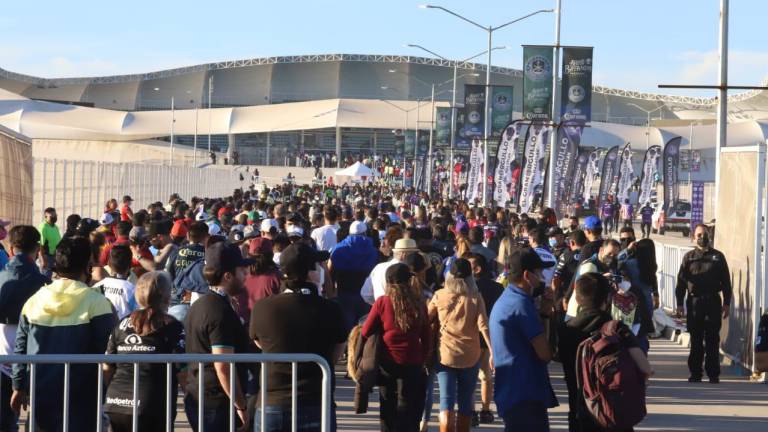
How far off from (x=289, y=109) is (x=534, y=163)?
349 feet

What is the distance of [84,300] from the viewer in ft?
23.6

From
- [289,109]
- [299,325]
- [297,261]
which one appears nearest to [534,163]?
[297,261]

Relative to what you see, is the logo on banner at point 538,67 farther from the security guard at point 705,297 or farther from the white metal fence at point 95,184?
the security guard at point 705,297

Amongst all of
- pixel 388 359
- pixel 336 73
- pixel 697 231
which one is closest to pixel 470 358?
pixel 388 359

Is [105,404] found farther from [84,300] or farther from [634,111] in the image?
[634,111]

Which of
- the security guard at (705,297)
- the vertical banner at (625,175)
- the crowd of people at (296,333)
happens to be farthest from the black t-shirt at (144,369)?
the vertical banner at (625,175)

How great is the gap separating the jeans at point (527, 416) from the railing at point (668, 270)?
13.2 meters

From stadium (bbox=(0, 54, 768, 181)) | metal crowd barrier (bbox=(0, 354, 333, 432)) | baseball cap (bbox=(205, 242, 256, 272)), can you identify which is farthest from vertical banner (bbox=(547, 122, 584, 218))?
stadium (bbox=(0, 54, 768, 181))

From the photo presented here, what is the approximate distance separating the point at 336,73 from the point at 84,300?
152m

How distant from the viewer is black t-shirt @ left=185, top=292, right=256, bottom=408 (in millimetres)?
7023

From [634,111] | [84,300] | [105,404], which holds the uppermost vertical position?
[634,111]

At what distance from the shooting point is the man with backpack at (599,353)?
7223 mm

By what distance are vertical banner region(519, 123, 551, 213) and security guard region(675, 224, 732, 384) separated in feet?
61.5

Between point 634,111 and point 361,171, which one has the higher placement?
point 634,111
